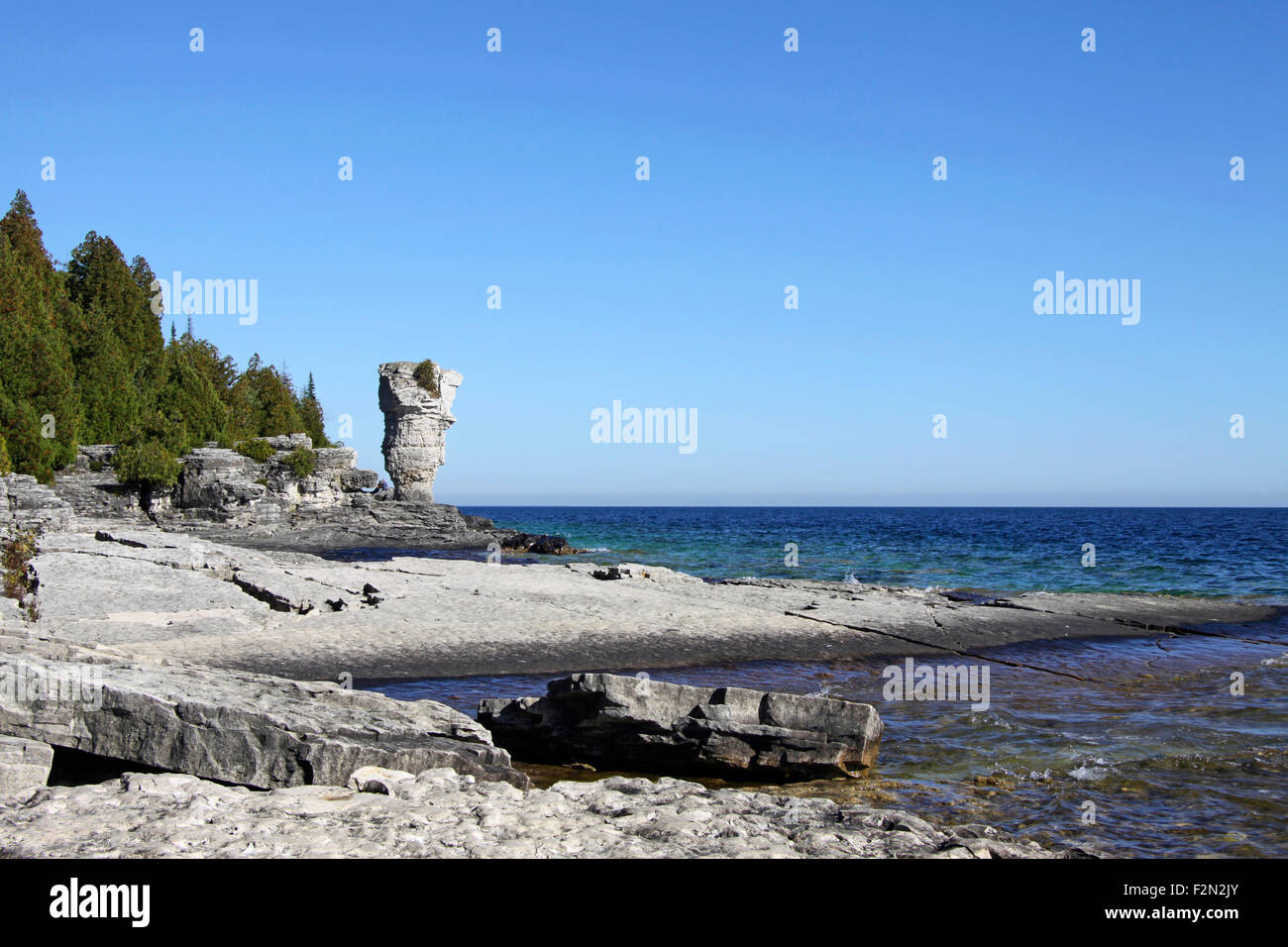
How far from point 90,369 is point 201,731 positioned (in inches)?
2101

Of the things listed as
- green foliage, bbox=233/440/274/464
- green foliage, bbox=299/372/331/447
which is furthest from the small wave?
green foliage, bbox=299/372/331/447

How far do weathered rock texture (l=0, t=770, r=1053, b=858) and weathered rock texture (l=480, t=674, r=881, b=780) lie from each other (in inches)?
89.2

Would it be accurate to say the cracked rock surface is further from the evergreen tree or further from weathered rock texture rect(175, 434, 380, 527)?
weathered rock texture rect(175, 434, 380, 527)

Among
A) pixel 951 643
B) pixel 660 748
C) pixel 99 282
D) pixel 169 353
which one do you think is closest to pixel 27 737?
pixel 660 748

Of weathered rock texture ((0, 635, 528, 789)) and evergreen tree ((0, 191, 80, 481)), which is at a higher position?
evergreen tree ((0, 191, 80, 481))

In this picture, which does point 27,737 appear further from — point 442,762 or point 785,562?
point 785,562

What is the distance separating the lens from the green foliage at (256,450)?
5659 cm

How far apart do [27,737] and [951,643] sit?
17833 millimetres

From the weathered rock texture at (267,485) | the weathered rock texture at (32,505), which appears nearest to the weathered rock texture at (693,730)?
the weathered rock texture at (32,505)

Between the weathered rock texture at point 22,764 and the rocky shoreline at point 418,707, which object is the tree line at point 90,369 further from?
the weathered rock texture at point 22,764

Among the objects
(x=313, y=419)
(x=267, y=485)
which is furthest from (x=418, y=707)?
(x=313, y=419)

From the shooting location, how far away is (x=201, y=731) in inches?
297

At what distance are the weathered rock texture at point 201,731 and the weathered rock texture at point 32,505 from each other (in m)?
19.1

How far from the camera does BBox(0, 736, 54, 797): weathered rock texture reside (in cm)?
662
